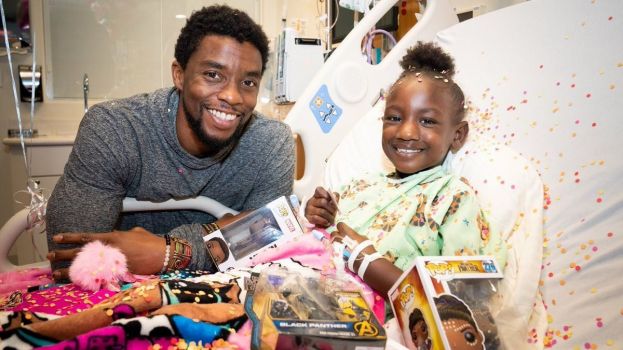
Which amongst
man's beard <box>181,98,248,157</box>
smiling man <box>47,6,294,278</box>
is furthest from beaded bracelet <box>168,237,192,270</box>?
man's beard <box>181,98,248,157</box>

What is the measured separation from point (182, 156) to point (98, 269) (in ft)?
1.54

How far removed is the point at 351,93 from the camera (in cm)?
186

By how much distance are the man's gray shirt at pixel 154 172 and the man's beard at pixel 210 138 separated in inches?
1.3

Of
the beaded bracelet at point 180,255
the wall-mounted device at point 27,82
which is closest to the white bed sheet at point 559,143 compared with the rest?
the beaded bracelet at point 180,255

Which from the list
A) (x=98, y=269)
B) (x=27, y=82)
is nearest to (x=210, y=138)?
(x=98, y=269)

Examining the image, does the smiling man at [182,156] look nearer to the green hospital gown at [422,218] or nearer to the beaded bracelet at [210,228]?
the beaded bracelet at [210,228]

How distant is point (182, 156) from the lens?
1390 millimetres

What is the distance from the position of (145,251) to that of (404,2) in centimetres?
200

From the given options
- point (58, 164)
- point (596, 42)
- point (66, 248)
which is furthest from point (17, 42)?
point (596, 42)

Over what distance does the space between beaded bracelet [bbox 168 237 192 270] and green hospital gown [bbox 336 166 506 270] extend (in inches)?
19.5

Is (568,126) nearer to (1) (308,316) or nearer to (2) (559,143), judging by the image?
(2) (559,143)

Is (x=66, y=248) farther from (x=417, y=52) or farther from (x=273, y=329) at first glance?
(x=417, y=52)

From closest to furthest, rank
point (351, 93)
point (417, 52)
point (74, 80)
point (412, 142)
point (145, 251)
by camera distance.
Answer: point (145, 251) < point (412, 142) < point (417, 52) < point (351, 93) < point (74, 80)

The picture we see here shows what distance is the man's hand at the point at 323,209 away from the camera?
141 centimetres
